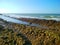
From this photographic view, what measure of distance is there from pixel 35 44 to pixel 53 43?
146 centimetres

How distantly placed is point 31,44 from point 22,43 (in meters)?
1.07

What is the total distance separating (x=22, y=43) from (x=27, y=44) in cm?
48

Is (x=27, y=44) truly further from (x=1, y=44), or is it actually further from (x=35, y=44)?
(x=1, y=44)

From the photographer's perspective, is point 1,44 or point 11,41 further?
point 11,41

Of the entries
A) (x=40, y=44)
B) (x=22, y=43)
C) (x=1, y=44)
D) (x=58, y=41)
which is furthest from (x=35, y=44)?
(x=1, y=44)

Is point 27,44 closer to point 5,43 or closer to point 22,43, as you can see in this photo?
point 22,43

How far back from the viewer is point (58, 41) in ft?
34.4

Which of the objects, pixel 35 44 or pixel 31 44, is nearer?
pixel 35 44

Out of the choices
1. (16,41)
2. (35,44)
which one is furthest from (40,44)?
(16,41)

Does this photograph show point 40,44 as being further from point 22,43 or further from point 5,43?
point 5,43

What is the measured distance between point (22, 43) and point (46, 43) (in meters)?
1.97

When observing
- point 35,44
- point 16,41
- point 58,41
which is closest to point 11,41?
point 16,41

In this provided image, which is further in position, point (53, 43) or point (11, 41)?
point (11, 41)

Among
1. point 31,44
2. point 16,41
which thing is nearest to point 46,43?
point 31,44
